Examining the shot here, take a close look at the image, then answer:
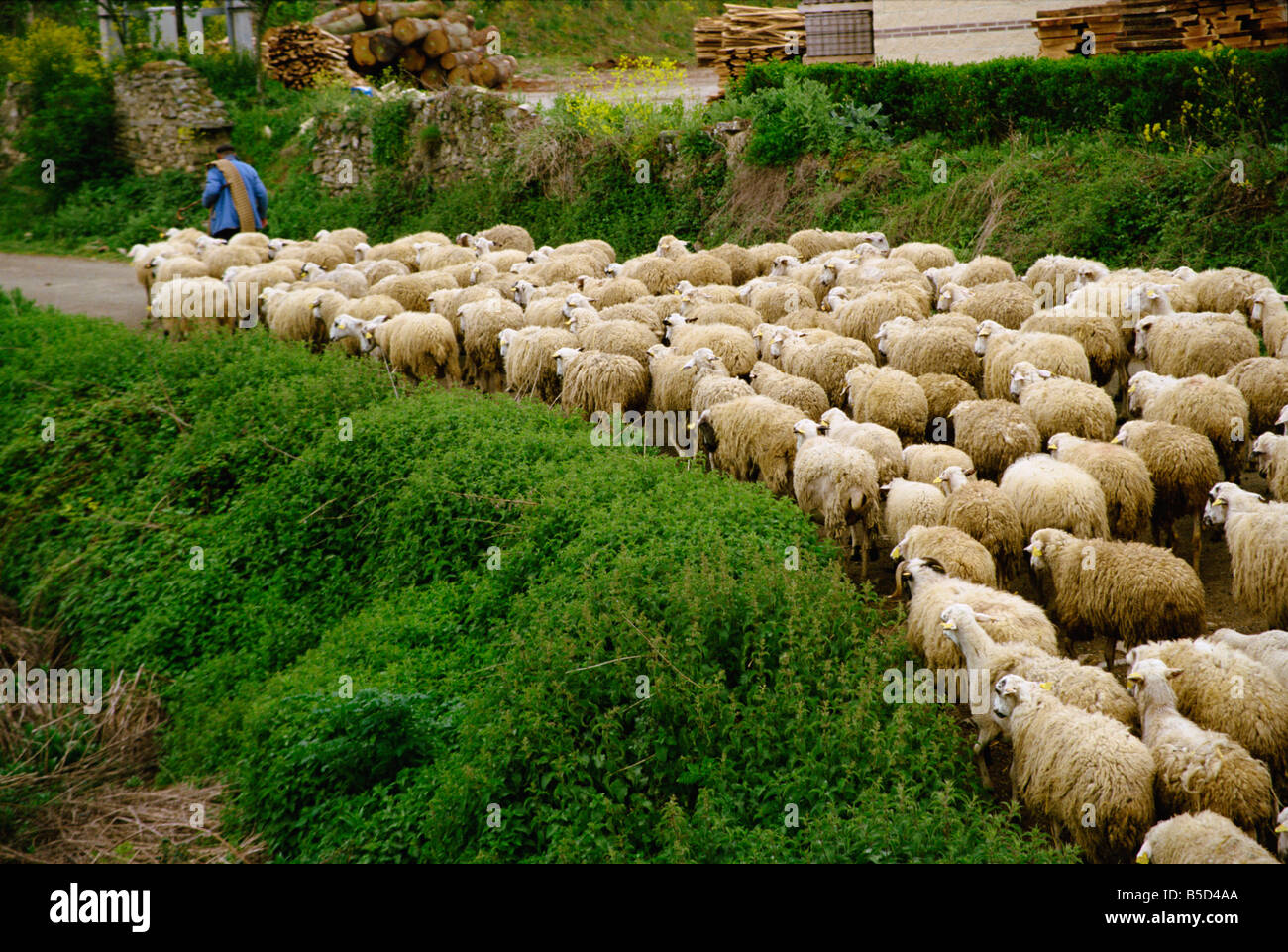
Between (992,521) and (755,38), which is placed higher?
(755,38)

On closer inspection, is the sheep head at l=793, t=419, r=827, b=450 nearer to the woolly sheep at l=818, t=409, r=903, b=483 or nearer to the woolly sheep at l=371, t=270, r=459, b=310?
the woolly sheep at l=818, t=409, r=903, b=483

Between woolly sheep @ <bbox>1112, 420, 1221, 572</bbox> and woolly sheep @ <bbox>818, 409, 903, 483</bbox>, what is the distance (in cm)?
147

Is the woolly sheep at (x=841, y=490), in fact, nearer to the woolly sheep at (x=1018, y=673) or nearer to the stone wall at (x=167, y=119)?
the woolly sheep at (x=1018, y=673)

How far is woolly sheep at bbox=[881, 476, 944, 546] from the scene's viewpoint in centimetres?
737

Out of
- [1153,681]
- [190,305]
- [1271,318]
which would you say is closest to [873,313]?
[1271,318]

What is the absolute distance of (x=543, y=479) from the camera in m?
8.45

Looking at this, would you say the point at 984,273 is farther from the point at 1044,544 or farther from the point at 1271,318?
the point at 1044,544

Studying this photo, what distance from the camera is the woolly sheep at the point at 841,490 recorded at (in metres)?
7.62

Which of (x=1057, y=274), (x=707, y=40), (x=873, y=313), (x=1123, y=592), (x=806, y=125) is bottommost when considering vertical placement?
(x=1123, y=592)

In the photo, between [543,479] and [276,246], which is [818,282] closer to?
[543,479]

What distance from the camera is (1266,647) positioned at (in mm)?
5723

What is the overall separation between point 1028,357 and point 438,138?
45.7 ft
